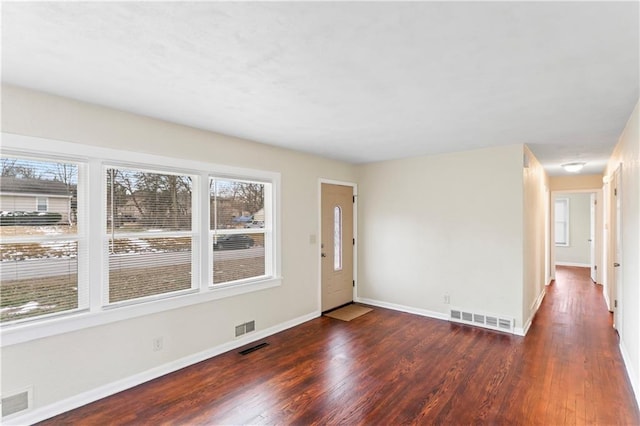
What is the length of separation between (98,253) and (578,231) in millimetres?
11569

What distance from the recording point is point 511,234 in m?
4.21

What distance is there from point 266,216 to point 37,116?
2.45 meters

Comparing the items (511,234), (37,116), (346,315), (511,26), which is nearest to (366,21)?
(511,26)

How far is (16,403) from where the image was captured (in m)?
2.30

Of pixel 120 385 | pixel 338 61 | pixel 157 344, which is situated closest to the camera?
pixel 338 61

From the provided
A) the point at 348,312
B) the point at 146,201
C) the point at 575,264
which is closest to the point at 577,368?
the point at 348,312

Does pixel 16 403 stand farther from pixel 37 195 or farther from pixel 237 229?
pixel 237 229

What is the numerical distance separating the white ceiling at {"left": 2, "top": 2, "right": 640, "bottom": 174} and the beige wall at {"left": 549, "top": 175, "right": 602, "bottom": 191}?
4562 millimetres

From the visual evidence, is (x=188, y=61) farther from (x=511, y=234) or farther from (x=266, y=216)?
(x=511, y=234)

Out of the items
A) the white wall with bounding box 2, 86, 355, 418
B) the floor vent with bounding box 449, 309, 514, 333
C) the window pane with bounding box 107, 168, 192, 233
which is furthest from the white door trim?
the window pane with bounding box 107, 168, 192, 233

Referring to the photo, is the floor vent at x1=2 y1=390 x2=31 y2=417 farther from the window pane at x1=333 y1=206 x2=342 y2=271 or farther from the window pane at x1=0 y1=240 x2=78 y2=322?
the window pane at x1=333 y1=206 x2=342 y2=271

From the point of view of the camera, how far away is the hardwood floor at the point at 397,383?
2.46m

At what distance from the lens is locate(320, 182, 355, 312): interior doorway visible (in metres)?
5.13

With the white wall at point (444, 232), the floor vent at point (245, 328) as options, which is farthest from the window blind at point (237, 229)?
the white wall at point (444, 232)
